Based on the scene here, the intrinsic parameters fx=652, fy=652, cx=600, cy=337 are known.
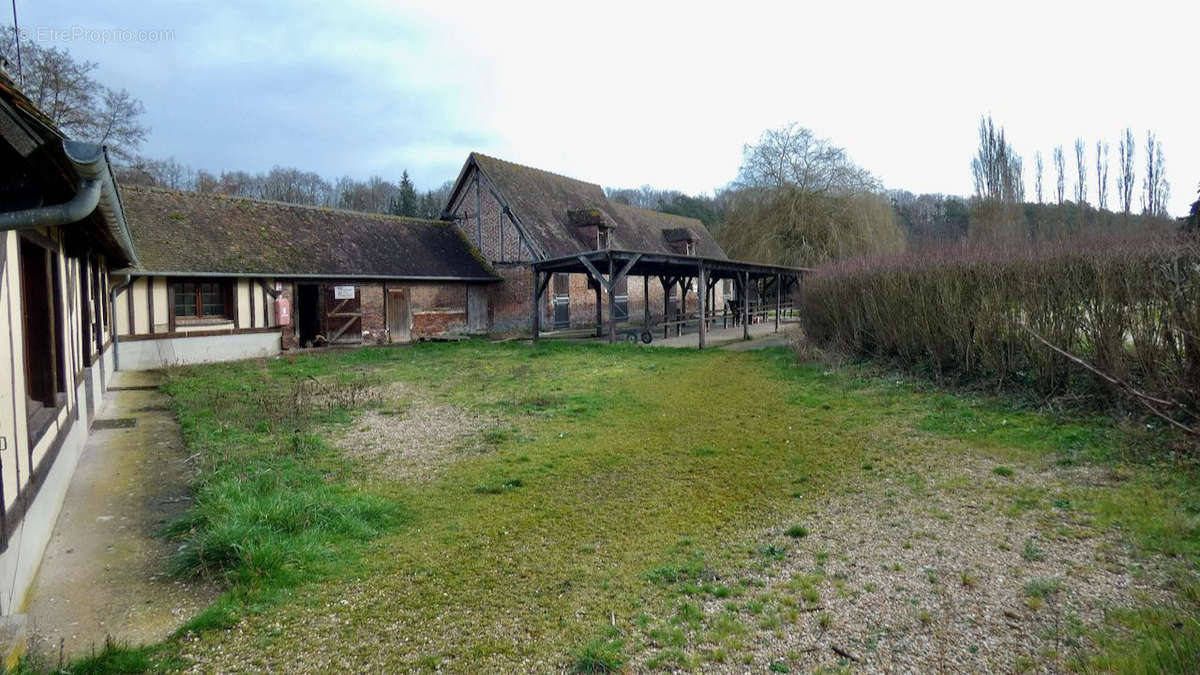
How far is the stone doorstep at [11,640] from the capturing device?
280cm

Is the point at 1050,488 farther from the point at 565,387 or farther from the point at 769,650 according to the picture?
the point at 565,387

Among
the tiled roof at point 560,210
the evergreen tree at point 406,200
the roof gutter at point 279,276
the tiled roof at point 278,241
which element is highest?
the evergreen tree at point 406,200

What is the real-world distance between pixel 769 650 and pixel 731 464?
3.30 metres

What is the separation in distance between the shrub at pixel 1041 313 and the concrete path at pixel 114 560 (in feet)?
18.5

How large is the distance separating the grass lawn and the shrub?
782 mm

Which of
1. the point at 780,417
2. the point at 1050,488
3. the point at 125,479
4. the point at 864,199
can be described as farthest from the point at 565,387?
the point at 864,199

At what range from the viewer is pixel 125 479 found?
5.91 m

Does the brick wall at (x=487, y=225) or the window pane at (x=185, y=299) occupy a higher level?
the brick wall at (x=487, y=225)

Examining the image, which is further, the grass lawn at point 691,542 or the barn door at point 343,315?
the barn door at point 343,315

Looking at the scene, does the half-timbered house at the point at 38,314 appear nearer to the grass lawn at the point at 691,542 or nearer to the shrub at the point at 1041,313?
the grass lawn at the point at 691,542

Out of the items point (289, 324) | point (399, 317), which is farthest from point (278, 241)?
point (399, 317)

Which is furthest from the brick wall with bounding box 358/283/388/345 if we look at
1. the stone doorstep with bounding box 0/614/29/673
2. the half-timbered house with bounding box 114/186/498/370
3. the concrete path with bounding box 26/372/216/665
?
the stone doorstep with bounding box 0/614/29/673

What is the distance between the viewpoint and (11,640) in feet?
9.37

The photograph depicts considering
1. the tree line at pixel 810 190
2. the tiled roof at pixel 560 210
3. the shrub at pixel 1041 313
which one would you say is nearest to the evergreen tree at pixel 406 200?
the tree line at pixel 810 190
